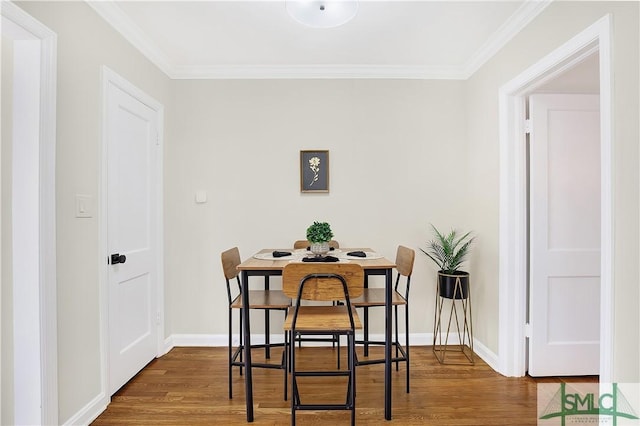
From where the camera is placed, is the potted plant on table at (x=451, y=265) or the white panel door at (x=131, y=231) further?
the potted plant on table at (x=451, y=265)

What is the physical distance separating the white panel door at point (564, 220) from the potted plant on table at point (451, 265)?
1.59ft

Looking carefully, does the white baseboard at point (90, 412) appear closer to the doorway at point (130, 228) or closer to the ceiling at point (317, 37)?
the doorway at point (130, 228)

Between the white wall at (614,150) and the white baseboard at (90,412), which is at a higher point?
the white wall at (614,150)

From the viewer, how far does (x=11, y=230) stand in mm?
1641

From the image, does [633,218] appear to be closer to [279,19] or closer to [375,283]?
[375,283]

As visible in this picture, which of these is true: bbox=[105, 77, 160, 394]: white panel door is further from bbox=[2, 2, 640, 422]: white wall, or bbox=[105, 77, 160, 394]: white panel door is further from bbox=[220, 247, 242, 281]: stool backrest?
bbox=[220, 247, 242, 281]: stool backrest

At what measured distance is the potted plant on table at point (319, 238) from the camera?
2.27 m

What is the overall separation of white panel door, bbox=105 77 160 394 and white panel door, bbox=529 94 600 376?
2.92 meters

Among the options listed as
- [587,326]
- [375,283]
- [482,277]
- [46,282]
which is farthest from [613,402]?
[46,282]

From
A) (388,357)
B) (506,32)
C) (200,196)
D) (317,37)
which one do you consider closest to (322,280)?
(388,357)

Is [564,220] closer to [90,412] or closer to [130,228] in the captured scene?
[130,228]

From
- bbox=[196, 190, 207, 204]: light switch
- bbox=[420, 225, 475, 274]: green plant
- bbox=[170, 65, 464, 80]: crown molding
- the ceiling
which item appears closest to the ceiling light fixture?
the ceiling

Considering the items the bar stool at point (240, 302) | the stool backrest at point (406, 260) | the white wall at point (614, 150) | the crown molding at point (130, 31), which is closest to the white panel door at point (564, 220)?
the white wall at point (614, 150)

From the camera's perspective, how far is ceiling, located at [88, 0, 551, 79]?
2213 mm
